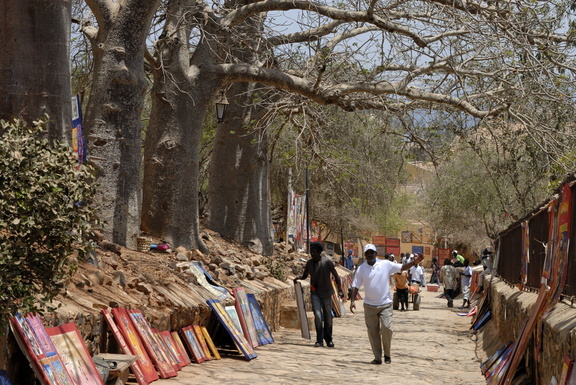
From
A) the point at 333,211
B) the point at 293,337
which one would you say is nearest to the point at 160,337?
the point at 293,337

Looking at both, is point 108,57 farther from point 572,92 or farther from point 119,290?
point 572,92

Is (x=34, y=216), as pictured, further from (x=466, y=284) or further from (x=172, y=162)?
(x=466, y=284)

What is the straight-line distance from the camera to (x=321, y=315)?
13430 millimetres

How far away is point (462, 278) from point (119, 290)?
19.6 meters

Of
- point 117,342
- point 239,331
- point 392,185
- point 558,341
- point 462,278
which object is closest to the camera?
point 558,341

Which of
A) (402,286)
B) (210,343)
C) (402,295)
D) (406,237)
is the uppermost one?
(406,237)

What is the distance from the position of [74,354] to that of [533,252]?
6234 millimetres

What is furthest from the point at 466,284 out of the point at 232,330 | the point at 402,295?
the point at 232,330

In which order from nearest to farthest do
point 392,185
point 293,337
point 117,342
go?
point 117,342, point 293,337, point 392,185

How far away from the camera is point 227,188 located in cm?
1923

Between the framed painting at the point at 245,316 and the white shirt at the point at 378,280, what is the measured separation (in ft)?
Answer: 6.28

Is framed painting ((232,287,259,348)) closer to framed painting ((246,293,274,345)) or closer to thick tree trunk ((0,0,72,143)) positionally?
framed painting ((246,293,274,345))

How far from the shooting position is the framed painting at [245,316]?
12148mm

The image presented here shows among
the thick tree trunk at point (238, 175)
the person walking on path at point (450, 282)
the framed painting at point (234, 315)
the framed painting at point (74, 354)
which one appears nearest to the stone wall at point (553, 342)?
the framed painting at point (74, 354)
